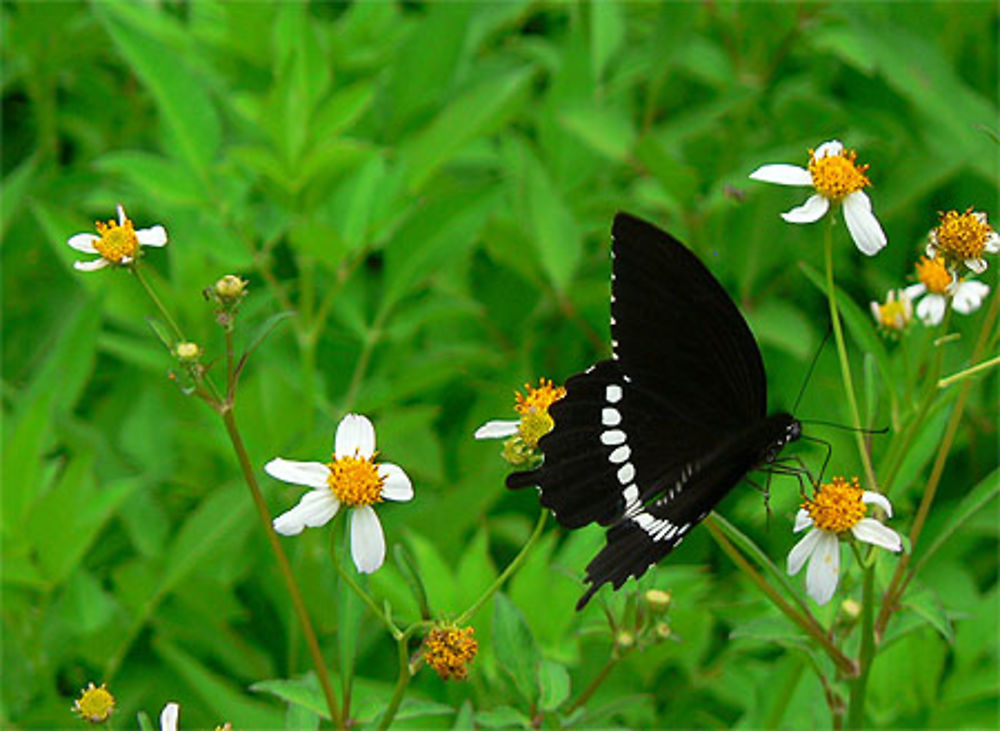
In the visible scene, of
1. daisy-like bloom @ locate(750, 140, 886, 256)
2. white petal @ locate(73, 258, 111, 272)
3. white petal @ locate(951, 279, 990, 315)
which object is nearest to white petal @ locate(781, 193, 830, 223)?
daisy-like bloom @ locate(750, 140, 886, 256)

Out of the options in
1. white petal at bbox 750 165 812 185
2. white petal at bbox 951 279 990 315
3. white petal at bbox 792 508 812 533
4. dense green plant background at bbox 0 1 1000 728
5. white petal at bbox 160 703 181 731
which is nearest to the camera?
white petal at bbox 160 703 181 731

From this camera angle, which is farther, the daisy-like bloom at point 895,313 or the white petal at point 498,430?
the daisy-like bloom at point 895,313

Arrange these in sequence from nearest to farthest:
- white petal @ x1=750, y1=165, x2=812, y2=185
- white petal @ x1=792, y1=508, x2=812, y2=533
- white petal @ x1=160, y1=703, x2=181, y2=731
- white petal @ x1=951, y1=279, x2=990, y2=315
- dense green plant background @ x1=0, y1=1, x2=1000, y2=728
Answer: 1. white petal @ x1=160, y1=703, x2=181, y2=731
2. white petal @ x1=792, y1=508, x2=812, y2=533
3. white petal @ x1=750, y1=165, x2=812, y2=185
4. white petal @ x1=951, y1=279, x2=990, y2=315
5. dense green plant background @ x1=0, y1=1, x2=1000, y2=728

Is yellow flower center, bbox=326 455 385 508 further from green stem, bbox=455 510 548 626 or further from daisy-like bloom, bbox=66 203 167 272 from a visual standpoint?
daisy-like bloom, bbox=66 203 167 272

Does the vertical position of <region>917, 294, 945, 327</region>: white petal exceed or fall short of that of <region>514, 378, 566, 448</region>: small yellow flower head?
it falls short

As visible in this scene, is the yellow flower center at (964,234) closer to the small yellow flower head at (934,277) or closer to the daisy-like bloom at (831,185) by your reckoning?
the daisy-like bloom at (831,185)

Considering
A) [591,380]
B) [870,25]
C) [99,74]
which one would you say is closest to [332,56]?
[99,74]

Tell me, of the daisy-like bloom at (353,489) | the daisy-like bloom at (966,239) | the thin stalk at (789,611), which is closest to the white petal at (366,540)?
the daisy-like bloom at (353,489)

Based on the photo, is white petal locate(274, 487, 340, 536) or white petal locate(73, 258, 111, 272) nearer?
white petal locate(274, 487, 340, 536)
